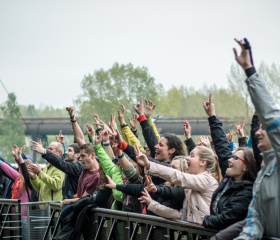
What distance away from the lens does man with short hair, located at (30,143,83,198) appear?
748 cm


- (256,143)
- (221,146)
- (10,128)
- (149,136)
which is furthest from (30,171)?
(10,128)

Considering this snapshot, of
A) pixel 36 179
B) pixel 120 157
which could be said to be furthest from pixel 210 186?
pixel 36 179

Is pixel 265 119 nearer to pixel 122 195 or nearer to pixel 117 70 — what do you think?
pixel 122 195

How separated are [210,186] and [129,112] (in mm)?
42365

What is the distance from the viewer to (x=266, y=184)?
11.8 ft

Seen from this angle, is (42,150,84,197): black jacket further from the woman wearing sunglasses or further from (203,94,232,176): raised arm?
the woman wearing sunglasses

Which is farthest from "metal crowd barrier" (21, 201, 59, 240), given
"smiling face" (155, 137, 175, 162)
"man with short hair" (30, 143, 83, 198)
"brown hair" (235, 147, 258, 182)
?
"brown hair" (235, 147, 258, 182)

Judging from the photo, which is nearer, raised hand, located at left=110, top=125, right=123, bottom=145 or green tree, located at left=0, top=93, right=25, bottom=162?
raised hand, located at left=110, top=125, right=123, bottom=145

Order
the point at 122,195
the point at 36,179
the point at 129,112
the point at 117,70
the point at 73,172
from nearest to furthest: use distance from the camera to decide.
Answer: the point at 122,195, the point at 73,172, the point at 36,179, the point at 129,112, the point at 117,70

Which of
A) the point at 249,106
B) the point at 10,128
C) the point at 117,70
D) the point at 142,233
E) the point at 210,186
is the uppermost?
the point at 117,70

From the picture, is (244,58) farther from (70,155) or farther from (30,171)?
(30,171)

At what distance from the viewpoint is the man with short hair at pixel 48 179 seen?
25.7 ft

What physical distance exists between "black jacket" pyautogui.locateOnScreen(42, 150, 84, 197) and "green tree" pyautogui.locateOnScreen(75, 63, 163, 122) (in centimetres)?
3950

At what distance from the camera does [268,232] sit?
140 inches
